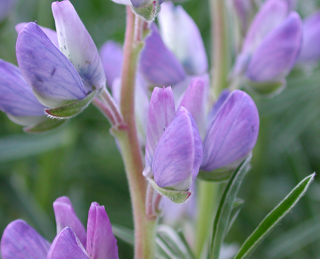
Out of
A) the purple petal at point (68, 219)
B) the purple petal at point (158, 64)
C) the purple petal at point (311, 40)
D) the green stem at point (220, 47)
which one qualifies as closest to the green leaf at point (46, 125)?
the purple petal at point (68, 219)

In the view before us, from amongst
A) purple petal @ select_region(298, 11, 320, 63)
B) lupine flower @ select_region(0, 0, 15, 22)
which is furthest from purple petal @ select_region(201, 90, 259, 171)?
lupine flower @ select_region(0, 0, 15, 22)

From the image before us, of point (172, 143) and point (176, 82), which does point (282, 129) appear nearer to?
point (176, 82)

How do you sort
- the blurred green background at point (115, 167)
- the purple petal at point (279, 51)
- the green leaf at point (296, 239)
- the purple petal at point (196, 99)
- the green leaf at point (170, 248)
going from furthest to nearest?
1. the blurred green background at point (115, 167)
2. the green leaf at point (296, 239)
3. the purple petal at point (279, 51)
4. the green leaf at point (170, 248)
5. the purple petal at point (196, 99)

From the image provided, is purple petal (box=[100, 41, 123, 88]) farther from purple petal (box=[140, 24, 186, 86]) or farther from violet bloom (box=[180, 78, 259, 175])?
violet bloom (box=[180, 78, 259, 175])

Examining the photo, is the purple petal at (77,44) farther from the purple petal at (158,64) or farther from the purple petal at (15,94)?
the purple petal at (158,64)

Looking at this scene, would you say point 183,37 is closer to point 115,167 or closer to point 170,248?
point 170,248

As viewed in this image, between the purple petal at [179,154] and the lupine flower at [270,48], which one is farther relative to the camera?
the lupine flower at [270,48]
